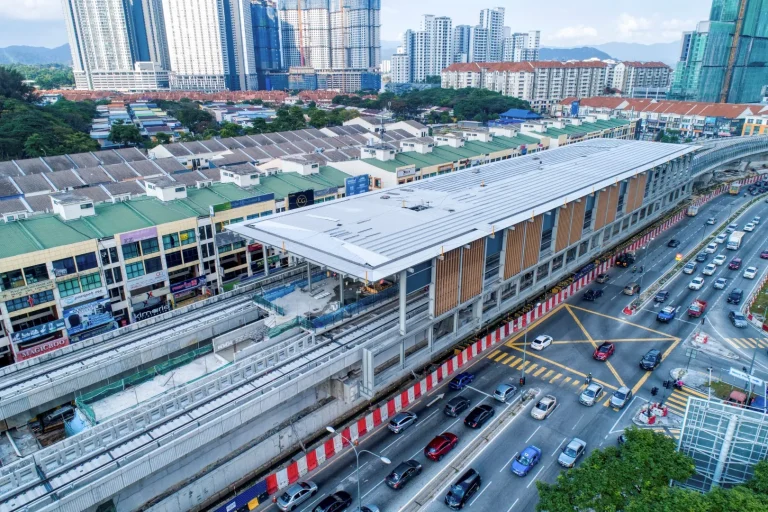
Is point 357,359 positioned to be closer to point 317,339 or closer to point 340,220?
point 317,339

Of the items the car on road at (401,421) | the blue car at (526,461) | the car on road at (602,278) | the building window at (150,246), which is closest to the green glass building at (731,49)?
the car on road at (602,278)

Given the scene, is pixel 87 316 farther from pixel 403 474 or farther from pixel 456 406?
pixel 456 406

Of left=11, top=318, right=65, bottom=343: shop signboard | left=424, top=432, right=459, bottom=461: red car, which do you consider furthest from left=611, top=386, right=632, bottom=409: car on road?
left=11, top=318, right=65, bottom=343: shop signboard

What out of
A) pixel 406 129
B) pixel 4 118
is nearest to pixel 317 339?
pixel 406 129

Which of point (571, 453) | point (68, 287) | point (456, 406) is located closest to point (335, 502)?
point (456, 406)

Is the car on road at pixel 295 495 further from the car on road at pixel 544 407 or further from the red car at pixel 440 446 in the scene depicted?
the car on road at pixel 544 407

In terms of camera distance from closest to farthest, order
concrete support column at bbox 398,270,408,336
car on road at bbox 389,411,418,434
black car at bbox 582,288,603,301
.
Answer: concrete support column at bbox 398,270,408,336
car on road at bbox 389,411,418,434
black car at bbox 582,288,603,301

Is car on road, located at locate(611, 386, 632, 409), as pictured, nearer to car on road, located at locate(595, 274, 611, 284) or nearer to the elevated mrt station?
the elevated mrt station
